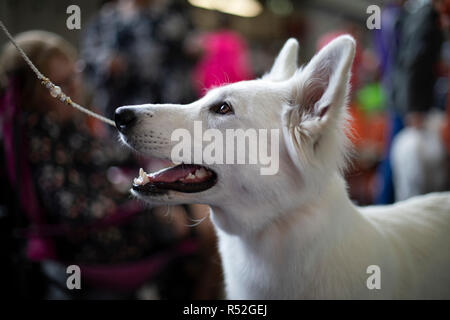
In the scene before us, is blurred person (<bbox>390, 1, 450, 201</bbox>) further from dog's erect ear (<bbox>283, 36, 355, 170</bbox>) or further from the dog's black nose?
the dog's black nose

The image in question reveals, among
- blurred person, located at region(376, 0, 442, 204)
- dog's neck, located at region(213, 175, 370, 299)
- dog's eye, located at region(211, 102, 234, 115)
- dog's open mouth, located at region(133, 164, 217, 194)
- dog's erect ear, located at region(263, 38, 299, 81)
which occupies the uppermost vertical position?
blurred person, located at region(376, 0, 442, 204)

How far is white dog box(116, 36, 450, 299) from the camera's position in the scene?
100 centimetres

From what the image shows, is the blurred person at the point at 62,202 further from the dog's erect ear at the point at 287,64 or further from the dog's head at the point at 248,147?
the dog's erect ear at the point at 287,64

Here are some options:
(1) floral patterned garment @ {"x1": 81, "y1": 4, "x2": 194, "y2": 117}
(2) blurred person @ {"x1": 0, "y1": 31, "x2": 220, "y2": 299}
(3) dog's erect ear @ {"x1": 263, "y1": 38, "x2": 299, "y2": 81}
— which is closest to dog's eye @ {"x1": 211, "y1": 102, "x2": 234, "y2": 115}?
(3) dog's erect ear @ {"x1": 263, "y1": 38, "x2": 299, "y2": 81}

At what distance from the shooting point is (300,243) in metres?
1.03

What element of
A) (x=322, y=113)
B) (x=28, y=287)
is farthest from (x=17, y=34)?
(x=322, y=113)

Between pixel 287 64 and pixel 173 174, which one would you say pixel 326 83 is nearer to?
pixel 287 64

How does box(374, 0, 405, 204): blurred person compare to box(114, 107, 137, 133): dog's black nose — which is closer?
box(114, 107, 137, 133): dog's black nose

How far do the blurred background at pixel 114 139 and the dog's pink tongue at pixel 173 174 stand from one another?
0.31 metres

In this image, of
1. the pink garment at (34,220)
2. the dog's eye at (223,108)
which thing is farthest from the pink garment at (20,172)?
the dog's eye at (223,108)

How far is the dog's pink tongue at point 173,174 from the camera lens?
3.41 ft

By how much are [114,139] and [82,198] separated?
0.56 meters
